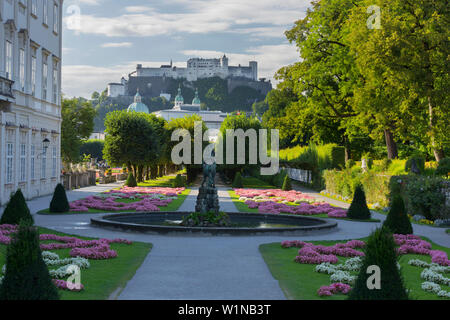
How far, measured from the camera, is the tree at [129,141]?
54531mm

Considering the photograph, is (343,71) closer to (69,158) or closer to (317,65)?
(317,65)

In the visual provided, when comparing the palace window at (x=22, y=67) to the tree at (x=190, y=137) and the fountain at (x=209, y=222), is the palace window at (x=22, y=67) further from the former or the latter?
the tree at (x=190, y=137)

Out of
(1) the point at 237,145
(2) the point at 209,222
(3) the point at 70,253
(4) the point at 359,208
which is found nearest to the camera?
(3) the point at 70,253

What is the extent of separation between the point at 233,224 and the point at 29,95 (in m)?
16.3

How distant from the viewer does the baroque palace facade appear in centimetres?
2783

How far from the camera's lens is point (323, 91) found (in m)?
44.3

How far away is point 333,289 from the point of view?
375 inches

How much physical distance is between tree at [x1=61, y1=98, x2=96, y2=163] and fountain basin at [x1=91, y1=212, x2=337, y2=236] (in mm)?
46755

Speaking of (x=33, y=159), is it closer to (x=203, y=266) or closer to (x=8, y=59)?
(x=8, y=59)

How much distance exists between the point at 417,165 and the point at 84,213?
54.8 feet
